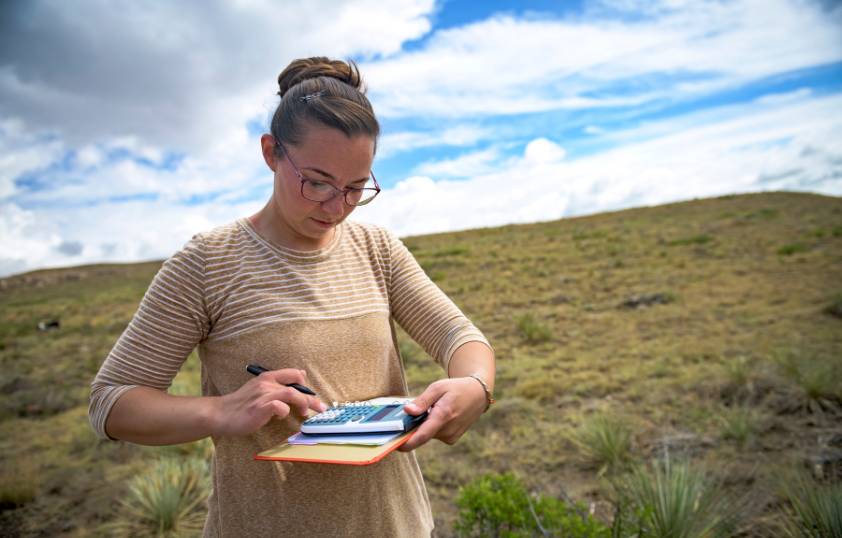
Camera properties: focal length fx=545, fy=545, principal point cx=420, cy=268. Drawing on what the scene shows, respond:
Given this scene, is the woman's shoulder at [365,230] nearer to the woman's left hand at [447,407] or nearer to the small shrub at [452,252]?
the woman's left hand at [447,407]

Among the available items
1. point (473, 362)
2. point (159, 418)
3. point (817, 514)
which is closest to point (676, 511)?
point (817, 514)

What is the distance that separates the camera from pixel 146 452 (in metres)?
5.88

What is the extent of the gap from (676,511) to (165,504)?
3.68 m

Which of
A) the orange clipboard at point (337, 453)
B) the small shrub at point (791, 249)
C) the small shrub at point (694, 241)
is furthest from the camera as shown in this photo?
the small shrub at point (694, 241)

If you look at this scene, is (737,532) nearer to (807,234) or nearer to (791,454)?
(791,454)

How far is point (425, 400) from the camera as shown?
4.22 ft

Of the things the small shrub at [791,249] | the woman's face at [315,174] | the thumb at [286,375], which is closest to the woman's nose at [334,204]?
the woman's face at [315,174]

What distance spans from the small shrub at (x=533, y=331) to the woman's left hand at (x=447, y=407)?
25.9 ft

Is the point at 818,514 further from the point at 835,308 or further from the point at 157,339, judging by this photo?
the point at 835,308

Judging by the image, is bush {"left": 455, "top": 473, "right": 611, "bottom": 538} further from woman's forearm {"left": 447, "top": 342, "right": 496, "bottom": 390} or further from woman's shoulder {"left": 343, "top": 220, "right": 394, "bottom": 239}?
woman's shoulder {"left": 343, "top": 220, "right": 394, "bottom": 239}

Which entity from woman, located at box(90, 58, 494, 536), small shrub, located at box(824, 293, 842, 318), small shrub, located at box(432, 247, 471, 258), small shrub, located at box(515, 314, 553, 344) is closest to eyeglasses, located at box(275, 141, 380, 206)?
woman, located at box(90, 58, 494, 536)

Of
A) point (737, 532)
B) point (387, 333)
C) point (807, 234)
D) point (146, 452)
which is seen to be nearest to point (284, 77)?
point (387, 333)

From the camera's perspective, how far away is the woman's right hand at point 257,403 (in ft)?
4.00

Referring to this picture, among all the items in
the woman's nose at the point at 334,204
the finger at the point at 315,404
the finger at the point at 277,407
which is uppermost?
the woman's nose at the point at 334,204
